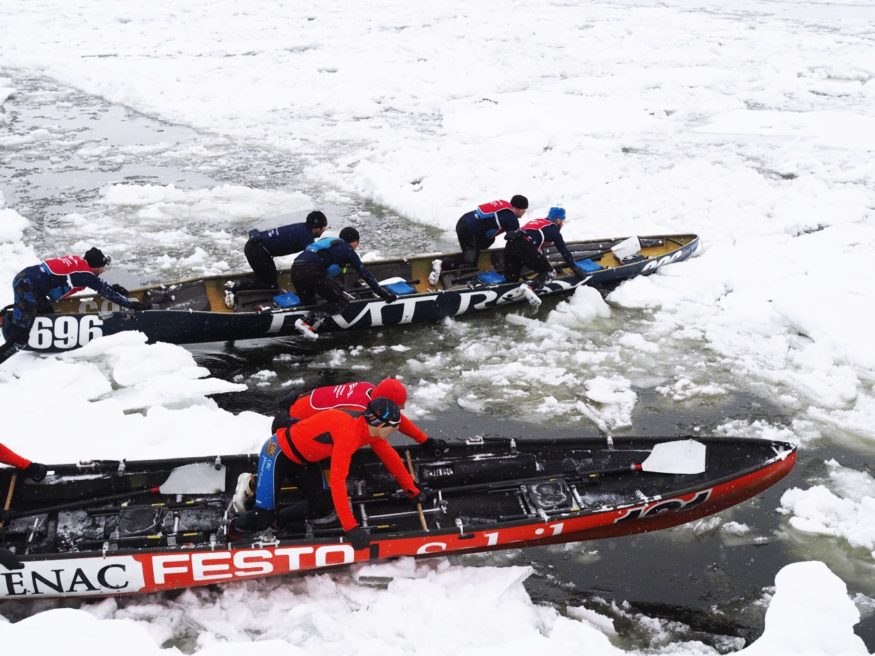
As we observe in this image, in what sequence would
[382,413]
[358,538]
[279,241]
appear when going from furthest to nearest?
[279,241] < [358,538] < [382,413]

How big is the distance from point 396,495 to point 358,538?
1.00 metres

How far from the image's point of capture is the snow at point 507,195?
19.6 ft

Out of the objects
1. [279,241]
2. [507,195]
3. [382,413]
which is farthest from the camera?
[507,195]

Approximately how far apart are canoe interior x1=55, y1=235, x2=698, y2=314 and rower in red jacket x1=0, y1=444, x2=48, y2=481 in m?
3.36

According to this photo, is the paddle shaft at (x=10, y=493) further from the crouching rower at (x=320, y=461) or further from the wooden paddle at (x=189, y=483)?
the crouching rower at (x=320, y=461)

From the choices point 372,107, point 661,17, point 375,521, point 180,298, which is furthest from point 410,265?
point 661,17

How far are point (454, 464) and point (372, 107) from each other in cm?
1603

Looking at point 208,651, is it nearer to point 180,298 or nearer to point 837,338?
point 180,298

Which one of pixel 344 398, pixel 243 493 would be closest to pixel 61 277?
pixel 243 493

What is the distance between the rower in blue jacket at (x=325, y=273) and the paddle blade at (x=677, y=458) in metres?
4.33

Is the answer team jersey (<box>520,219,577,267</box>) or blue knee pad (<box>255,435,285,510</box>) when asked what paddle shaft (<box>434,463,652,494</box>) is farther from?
team jersey (<box>520,219,577,267</box>)

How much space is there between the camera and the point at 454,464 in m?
7.28

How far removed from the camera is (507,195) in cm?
1515

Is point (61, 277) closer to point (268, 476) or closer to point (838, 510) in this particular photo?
point (268, 476)
